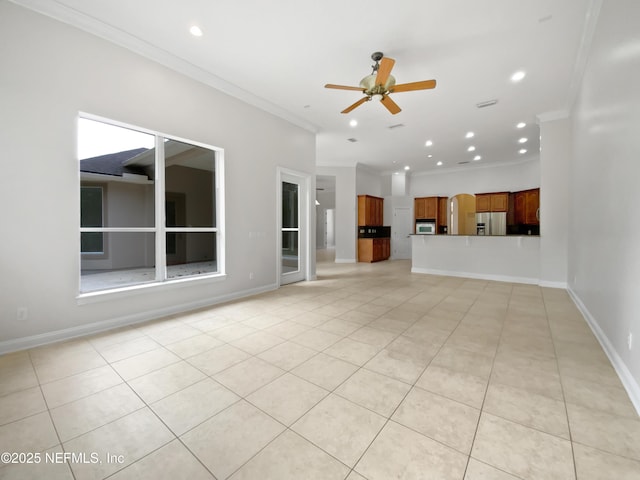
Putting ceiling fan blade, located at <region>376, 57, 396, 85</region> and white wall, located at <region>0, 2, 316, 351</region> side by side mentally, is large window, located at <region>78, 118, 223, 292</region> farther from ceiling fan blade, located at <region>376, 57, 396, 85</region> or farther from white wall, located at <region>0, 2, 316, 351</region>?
ceiling fan blade, located at <region>376, 57, 396, 85</region>

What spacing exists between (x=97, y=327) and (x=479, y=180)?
1129cm

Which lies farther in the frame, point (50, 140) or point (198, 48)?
point (198, 48)

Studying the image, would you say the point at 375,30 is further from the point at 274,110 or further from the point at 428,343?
the point at 428,343

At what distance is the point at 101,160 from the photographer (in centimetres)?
338

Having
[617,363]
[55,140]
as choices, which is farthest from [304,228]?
[617,363]

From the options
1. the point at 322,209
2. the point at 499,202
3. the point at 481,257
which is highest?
the point at 322,209

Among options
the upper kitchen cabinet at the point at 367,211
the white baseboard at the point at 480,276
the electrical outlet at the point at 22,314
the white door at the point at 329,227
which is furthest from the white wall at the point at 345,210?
the electrical outlet at the point at 22,314

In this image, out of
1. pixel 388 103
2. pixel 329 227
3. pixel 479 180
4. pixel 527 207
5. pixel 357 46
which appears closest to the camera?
pixel 357 46

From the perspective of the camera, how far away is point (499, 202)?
931 cm

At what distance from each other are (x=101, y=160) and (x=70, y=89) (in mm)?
785

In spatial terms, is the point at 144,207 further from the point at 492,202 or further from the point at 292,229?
the point at 492,202

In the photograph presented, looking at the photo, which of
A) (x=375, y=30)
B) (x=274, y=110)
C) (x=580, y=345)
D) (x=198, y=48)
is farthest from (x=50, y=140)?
(x=580, y=345)

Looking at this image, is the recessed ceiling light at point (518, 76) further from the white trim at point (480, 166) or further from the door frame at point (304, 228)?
the white trim at point (480, 166)

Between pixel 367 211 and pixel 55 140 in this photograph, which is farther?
pixel 367 211
